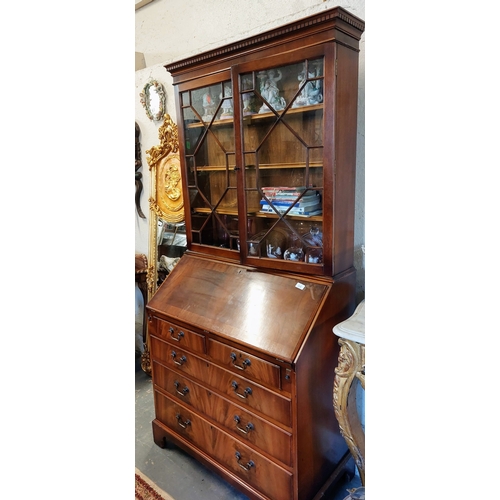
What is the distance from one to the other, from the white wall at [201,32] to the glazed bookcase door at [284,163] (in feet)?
0.92

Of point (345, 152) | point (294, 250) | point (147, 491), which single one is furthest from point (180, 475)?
point (345, 152)

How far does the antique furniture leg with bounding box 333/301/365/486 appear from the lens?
1.22 meters

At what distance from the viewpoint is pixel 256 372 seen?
4.40 feet

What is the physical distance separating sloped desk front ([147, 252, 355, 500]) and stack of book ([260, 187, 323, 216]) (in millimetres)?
274

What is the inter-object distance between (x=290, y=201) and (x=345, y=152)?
0.29 m

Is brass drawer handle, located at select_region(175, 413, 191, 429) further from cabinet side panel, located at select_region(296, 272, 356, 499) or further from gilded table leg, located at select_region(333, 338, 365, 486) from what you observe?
gilded table leg, located at select_region(333, 338, 365, 486)

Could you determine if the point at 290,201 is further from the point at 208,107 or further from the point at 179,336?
the point at 179,336

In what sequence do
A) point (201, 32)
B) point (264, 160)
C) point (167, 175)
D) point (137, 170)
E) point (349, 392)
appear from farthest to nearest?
point (137, 170) < point (167, 175) < point (201, 32) < point (264, 160) < point (349, 392)

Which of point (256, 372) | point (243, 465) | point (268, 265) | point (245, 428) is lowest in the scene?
point (243, 465)

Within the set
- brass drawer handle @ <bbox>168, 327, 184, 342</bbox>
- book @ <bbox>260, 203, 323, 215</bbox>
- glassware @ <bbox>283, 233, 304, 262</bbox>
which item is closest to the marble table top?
glassware @ <bbox>283, 233, 304, 262</bbox>

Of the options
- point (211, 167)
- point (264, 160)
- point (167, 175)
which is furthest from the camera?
point (167, 175)
